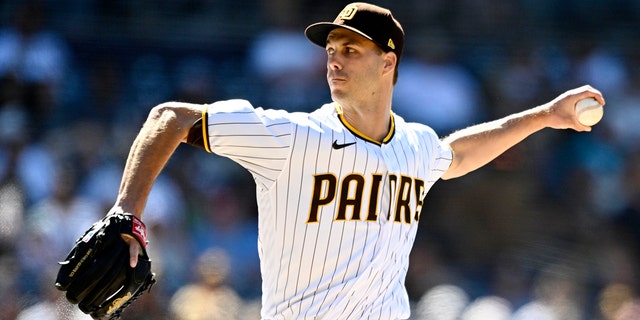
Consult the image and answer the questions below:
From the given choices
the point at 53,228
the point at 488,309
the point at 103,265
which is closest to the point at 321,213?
the point at 103,265

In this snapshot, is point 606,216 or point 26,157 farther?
point 606,216

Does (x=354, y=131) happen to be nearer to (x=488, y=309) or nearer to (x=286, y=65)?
(x=488, y=309)

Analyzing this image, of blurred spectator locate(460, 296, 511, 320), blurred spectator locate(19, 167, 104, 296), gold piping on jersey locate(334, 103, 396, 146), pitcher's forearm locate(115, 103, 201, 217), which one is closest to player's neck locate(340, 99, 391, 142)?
gold piping on jersey locate(334, 103, 396, 146)

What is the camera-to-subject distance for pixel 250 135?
2969 millimetres

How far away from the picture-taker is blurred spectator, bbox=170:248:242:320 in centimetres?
604

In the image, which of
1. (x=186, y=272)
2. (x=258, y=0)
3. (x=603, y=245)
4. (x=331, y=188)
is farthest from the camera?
(x=258, y=0)

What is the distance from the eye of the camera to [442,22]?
7441 mm

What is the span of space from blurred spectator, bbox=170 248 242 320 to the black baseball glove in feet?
11.0

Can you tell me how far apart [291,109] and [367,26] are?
3.47m

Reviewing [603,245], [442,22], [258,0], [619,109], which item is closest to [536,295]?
[603,245]

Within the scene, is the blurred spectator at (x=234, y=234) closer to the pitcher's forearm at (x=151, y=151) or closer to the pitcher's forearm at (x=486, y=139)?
the pitcher's forearm at (x=486, y=139)

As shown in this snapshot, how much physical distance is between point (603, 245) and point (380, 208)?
4.07 m

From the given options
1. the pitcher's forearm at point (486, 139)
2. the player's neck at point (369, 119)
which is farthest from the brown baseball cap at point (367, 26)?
the pitcher's forearm at point (486, 139)

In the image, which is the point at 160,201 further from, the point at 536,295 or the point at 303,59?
the point at 536,295
